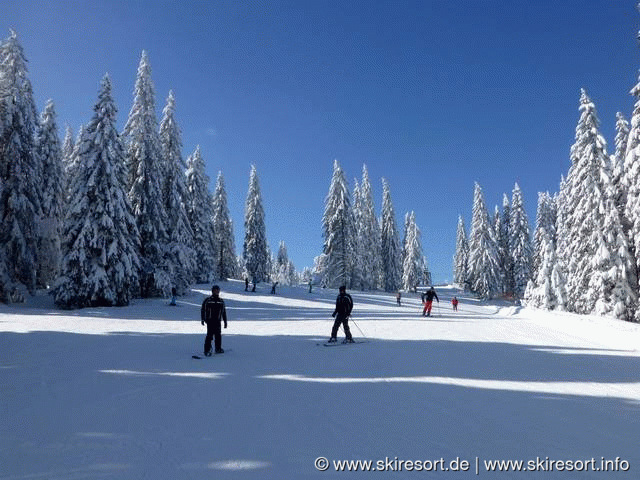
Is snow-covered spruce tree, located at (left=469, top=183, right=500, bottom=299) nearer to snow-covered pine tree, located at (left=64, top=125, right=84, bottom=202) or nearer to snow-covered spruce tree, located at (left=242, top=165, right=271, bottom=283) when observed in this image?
snow-covered spruce tree, located at (left=242, top=165, right=271, bottom=283)

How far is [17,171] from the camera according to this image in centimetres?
2648

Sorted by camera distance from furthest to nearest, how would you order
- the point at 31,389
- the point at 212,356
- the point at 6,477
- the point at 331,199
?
the point at 331,199 < the point at 212,356 < the point at 31,389 < the point at 6,477

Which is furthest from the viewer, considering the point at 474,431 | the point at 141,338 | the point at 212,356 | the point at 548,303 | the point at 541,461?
the point at 548,303

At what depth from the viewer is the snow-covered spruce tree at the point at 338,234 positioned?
189ft

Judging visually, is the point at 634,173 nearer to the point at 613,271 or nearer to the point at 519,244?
the point at 613,271

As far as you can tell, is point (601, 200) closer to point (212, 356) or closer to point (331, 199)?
point (212, 356)

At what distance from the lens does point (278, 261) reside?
11875 centimetres

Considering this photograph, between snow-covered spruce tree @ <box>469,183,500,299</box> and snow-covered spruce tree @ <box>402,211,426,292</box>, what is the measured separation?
46.1 feet

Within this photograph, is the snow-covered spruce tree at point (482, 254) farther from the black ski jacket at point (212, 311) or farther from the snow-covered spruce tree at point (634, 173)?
the black ski jacket at point (212, 311)

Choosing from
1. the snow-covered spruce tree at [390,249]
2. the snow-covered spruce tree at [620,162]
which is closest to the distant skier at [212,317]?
the snow-covered spruce tree at [620,162]

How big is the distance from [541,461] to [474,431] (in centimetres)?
95

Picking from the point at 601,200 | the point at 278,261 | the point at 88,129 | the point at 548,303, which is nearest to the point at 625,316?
the point at 601,200

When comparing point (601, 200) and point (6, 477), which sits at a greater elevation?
point (601, 200)

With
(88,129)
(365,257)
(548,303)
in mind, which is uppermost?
(88,129)
